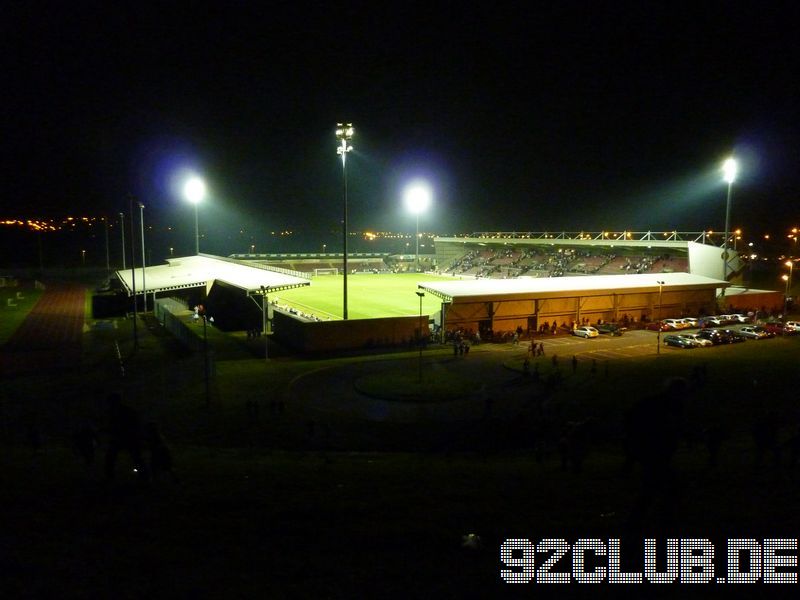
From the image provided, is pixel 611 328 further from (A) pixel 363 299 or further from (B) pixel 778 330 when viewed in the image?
(A) pixel 363 299

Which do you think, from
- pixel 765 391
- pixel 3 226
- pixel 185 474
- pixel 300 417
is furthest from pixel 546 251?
pixel 3 226

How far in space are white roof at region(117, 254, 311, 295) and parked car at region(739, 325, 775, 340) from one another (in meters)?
27.2

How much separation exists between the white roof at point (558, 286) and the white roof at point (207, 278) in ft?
31.8

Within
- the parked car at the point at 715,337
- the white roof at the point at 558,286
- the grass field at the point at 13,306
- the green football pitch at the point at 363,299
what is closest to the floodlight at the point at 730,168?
the white roof at the point at 558,286

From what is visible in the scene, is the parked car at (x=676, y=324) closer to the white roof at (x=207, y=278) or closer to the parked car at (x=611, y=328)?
the parked car at (x=611, y=328)

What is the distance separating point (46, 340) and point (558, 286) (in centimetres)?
3311

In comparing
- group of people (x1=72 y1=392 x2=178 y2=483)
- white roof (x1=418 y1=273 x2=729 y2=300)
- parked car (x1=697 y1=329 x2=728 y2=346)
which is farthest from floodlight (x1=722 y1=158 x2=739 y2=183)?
group of people (x1=72 y1=392 x2=178 y2=483)

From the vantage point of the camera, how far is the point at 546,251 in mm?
72000

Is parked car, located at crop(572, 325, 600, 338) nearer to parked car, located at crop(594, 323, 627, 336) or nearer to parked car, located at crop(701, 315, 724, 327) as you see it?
parked car, located at crop(594, 323, 627, 336)

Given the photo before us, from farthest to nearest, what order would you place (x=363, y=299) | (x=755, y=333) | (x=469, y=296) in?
1. (x=363, y=299)
2. (x=469, y=296)
3. (x=755, y=333)

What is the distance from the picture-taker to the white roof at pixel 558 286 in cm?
3631

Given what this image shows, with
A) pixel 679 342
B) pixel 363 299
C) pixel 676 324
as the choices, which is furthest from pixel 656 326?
pixel 363 299

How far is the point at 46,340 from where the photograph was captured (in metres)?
36.1

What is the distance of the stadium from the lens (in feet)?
111
